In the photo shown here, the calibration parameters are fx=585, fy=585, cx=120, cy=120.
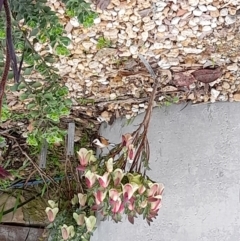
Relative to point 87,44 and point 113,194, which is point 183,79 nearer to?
point 87,44

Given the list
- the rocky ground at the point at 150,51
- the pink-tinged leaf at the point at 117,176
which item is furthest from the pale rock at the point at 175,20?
the pink-tinged leaf at the point at 117,176


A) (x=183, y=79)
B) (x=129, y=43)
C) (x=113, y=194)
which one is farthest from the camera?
(x=183, y=79)

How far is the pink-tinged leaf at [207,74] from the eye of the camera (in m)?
1.55

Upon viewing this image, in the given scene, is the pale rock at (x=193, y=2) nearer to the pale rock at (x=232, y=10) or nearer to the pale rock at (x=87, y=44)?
the pale rock at (x=232, y=10)

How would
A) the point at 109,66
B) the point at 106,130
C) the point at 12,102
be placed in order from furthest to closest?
the point at 106,130 → the point at 12,102 → the point at 109,66

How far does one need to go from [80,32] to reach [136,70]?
0.66 ft

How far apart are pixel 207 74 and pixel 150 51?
0.17 meters

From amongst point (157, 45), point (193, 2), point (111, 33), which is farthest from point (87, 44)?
point (193, 2)

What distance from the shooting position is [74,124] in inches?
71.7

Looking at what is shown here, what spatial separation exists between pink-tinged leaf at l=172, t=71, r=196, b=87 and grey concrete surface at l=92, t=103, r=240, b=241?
8 cm

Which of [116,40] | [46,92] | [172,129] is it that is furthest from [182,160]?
[46,92]

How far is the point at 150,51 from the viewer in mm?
1519

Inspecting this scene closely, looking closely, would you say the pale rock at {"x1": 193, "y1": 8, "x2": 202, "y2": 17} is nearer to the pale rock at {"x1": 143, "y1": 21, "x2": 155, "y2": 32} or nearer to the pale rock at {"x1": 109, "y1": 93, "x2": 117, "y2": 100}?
the pale rock at {"x1": 143, "y1": 21, "x2": 155, "y2": 32}

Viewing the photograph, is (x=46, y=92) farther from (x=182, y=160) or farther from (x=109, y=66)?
(x=182, y=160)
